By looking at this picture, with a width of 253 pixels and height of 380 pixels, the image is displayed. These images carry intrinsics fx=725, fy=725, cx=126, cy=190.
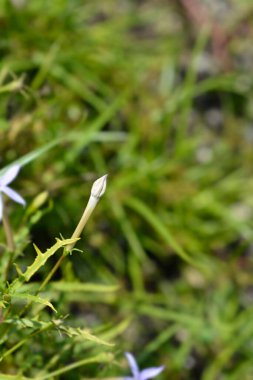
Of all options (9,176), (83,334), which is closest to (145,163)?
(9,176)

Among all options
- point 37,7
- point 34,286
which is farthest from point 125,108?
point 34,286

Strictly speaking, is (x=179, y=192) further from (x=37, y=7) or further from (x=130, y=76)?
(x=37, y=7)

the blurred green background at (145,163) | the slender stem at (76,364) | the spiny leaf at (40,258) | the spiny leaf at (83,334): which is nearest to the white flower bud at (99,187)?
the spiny leaf at (40,258)

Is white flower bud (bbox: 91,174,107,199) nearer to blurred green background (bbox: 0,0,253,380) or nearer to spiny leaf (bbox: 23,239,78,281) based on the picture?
spiny leaf (bbox: 23,239,78,281)

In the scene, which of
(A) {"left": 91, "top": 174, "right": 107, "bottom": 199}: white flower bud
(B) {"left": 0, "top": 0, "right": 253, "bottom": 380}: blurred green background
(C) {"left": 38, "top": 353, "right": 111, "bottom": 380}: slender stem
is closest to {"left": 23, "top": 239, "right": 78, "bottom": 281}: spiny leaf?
(A) {"left": 91, "top": 174, "right": 107, "bottom": 199}: white flower bud

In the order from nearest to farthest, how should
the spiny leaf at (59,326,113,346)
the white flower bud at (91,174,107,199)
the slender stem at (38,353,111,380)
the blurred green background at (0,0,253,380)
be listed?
1. the white flower bud at (91,174,107,199)
2. the spiny leaf at (59,326,113,346)
3. the slender stem at (38,353,111,380)
4. the blurred green background at (0,0,253,380)

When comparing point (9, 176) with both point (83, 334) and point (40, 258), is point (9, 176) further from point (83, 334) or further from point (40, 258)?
point (83, 334)

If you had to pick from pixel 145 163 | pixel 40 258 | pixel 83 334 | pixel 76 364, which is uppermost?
pixel 40 258

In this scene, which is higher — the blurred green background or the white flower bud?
the white flower bud
